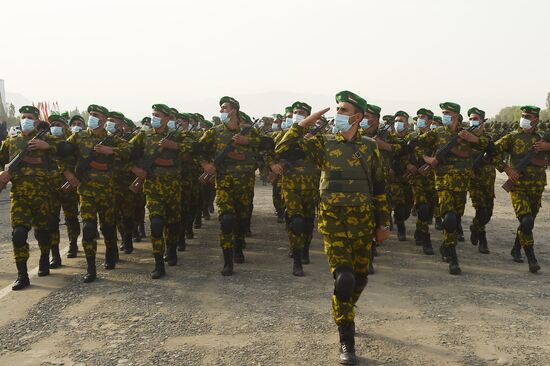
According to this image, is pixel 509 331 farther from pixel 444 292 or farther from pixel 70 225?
pixel 70 225

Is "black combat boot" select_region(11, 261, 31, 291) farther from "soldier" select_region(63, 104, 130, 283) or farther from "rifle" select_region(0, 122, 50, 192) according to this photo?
"rifle" select_region(0, 122, 50, 192)

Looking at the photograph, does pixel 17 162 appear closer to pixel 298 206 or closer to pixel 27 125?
pixel 27 125

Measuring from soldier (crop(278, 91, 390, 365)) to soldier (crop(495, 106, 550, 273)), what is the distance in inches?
132

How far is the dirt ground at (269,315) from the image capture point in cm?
447

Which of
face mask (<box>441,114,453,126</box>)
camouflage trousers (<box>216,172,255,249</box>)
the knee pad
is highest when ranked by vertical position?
face mask (<box>441,114,453,126</box>)

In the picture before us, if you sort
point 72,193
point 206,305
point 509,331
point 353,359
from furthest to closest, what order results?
point 72,193
point 206,305
point 509,331
point 353,359

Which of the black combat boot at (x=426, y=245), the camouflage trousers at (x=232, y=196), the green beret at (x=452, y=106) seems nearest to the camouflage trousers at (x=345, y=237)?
the camouflage trousers at (x=232, y=196)

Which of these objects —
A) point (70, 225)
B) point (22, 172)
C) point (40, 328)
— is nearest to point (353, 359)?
point (40, 328)

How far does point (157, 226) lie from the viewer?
22.7 ft

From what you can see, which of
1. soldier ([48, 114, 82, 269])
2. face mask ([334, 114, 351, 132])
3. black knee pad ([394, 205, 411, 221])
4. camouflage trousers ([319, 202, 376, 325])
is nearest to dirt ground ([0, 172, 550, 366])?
soldier ([48, 114, 82, 269])

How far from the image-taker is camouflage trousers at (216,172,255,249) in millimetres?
7070

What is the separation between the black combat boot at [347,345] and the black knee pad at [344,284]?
26cm

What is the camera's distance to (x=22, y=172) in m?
6.68

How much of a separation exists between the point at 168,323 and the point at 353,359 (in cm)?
205
